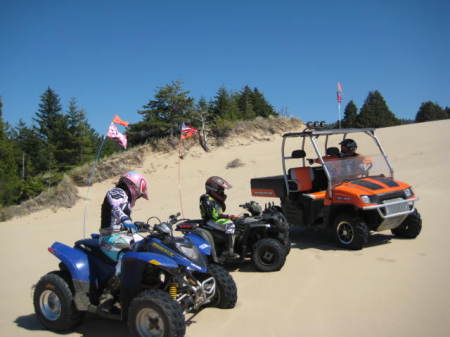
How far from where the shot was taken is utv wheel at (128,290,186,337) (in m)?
3.27

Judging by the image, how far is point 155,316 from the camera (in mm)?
3432

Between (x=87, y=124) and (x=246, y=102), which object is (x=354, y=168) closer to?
(x=246, y=102)

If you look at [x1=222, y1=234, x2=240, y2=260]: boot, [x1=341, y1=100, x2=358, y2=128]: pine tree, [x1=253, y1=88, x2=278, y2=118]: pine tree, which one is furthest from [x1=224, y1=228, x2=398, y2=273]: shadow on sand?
[x1=341, y1=100, x2=358, y2=128]: pine tree

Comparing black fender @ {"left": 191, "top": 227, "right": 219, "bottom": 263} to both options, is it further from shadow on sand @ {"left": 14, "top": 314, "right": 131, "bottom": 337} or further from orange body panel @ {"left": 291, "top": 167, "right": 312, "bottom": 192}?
orange body panel @ {"left": 291, "top": 167, "right": 312, "bottom": 192}

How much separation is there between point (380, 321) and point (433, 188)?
8499mm

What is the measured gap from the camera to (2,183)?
64.9ft

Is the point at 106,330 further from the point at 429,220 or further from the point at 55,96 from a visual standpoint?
the point at 55,96

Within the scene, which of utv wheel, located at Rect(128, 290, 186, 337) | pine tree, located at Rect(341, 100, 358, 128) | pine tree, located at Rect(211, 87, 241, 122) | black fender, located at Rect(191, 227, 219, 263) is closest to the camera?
utv wheel, located at Rect(128, 290, 186, 337)

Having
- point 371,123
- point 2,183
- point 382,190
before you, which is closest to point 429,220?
point 382,190

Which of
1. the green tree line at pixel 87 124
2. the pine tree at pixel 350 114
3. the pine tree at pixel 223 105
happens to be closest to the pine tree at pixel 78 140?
the green tree line at pixel 87 124

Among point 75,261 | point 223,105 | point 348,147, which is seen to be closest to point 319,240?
point 348,147

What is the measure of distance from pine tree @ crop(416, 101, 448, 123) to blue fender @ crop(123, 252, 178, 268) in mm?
44062

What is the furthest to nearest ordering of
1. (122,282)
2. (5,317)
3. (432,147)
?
(432,147) → (5,317) → (122,282)

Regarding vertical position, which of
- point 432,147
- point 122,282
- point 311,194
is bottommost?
point 122,282
